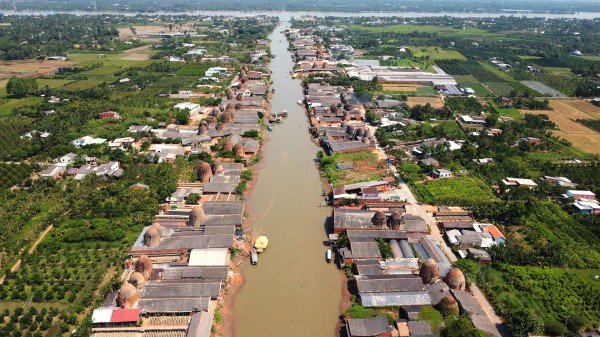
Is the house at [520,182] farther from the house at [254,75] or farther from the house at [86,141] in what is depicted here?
the house at [254,75]

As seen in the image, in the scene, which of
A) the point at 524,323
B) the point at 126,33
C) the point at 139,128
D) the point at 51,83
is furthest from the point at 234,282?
the point at 126,33

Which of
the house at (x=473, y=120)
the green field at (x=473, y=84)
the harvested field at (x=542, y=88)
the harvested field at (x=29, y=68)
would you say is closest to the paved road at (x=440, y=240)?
the house at (x=473, y=120)

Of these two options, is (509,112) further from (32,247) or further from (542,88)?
(32,247)

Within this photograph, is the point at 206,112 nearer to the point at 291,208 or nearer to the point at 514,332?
the point at 291,208

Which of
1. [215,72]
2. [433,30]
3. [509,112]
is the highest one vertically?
[433,30]

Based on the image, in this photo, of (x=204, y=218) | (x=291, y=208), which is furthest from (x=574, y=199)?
(x=204, y=218)

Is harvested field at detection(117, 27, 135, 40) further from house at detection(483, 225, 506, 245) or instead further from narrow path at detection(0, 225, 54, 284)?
house at detection(483, 225, 506, 245)
